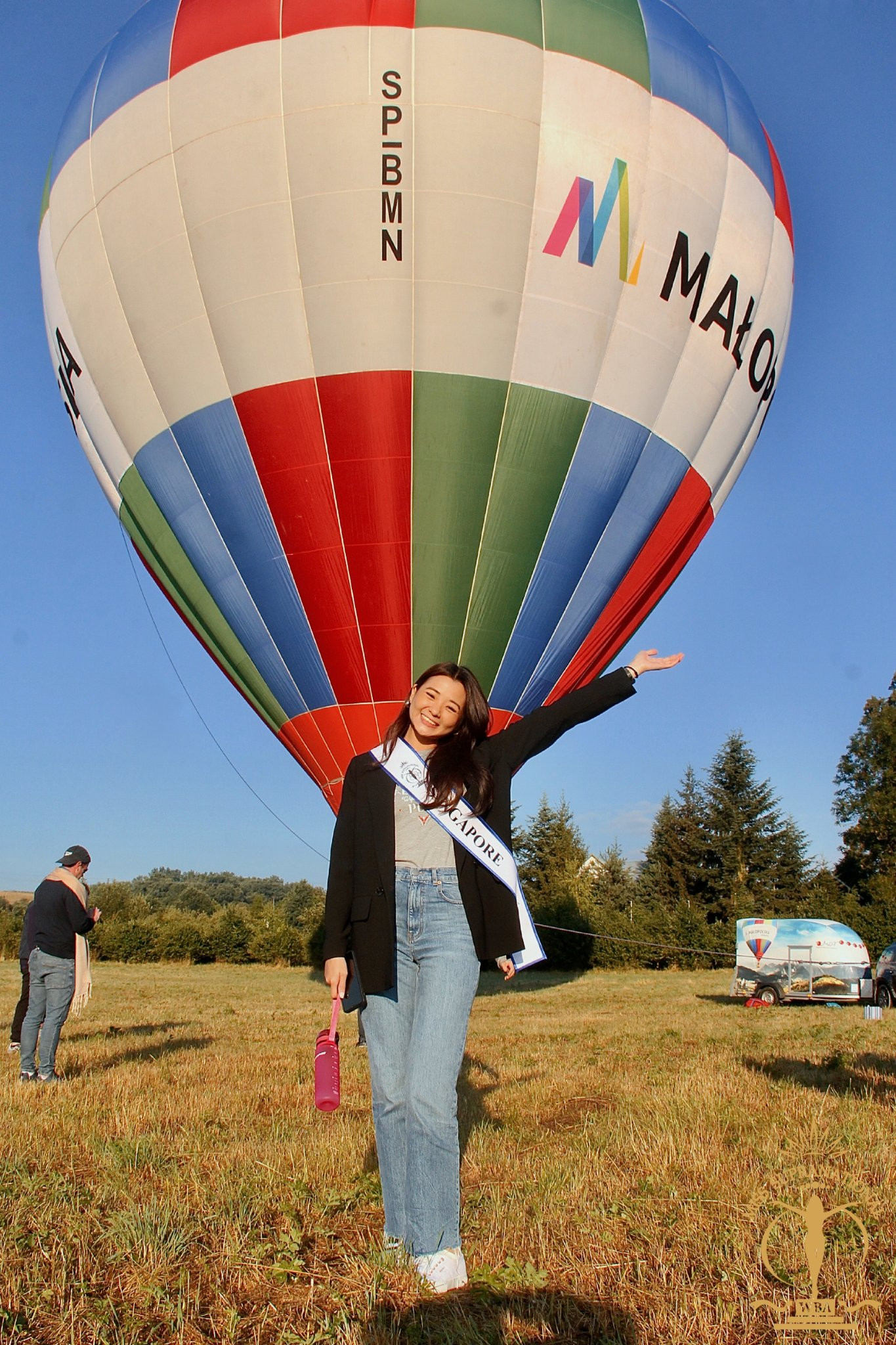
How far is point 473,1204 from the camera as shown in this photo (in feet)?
12.0

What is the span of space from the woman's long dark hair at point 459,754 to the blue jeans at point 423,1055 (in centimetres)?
23

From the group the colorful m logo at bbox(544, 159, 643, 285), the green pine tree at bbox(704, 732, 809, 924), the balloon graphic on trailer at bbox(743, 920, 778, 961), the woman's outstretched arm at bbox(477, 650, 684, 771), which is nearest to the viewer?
the woman's outstretched arm at bbox(477, 650, 684, 771)

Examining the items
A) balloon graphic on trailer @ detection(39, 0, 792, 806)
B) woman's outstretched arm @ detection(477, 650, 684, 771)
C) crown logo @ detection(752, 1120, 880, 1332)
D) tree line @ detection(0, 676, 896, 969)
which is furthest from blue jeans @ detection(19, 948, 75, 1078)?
tree line @ detection(0, 676, 896, 969)

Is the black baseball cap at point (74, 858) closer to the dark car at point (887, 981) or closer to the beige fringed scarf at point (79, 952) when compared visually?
the beige fringed scarf at point (79, 952)

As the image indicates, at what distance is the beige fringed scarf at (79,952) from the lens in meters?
7.21

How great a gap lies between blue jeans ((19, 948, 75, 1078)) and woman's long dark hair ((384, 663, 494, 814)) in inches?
188

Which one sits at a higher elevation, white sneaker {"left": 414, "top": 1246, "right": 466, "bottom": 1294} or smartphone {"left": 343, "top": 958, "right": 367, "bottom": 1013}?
smartphone {"left": 343, "top": 958, "right": 367, "bottom": 1013}

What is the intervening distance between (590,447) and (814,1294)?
857 cm

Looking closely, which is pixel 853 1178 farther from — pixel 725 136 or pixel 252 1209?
pixel 725 136

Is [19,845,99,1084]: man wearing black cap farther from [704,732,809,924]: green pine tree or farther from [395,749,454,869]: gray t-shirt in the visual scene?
[704,732,809,924]: green pine tree

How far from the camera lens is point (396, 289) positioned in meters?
9.60

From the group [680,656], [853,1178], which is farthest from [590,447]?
[853,1178]

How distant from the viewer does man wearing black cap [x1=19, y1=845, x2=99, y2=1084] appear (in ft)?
22.9

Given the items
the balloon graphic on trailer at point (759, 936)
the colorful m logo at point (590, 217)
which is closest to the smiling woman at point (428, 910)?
the colorful m logo at point (590, 217)
